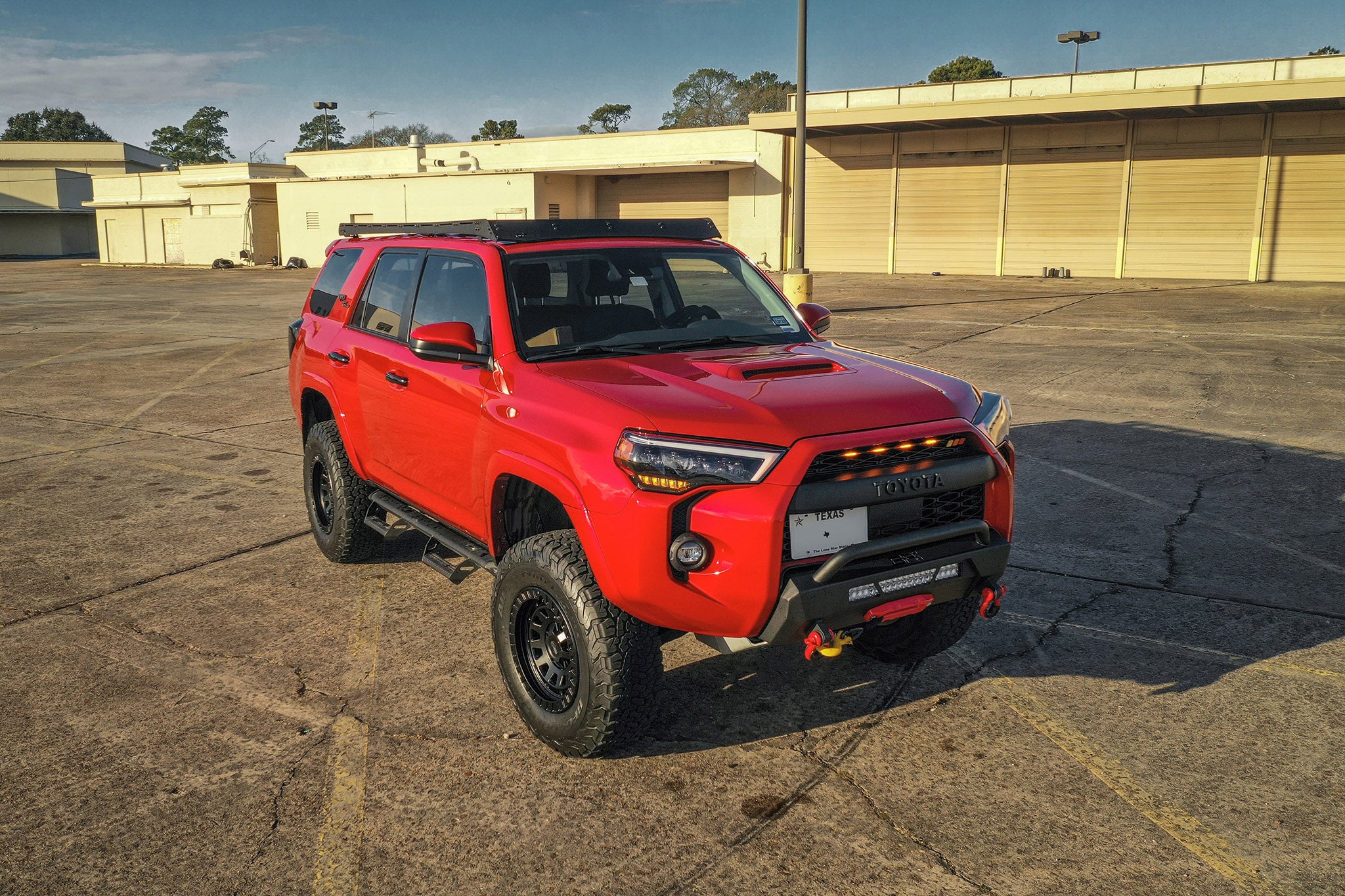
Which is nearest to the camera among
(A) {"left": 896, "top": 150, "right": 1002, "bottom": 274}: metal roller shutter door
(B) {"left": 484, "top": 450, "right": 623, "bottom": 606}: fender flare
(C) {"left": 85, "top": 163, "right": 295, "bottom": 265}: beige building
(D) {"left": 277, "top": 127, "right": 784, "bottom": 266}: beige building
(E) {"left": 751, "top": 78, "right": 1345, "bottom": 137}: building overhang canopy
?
(B) {"left": 484, "top": 450, "right": 623, "bottom": 606}: fender flare

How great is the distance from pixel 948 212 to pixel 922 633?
32.4 m

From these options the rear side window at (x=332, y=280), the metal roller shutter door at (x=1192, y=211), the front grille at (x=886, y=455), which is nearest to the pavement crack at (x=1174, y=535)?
the front grille at (x=886, y=455)

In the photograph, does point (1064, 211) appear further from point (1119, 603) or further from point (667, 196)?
point (1119, 603)

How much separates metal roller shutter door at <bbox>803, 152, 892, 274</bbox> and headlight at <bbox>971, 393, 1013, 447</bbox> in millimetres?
32500

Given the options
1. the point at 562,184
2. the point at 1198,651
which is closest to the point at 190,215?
→ the point at 562,184

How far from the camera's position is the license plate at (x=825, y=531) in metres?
3.53

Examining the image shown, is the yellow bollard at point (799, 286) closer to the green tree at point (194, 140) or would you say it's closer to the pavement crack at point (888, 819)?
the pavement crack at point (888, 819)

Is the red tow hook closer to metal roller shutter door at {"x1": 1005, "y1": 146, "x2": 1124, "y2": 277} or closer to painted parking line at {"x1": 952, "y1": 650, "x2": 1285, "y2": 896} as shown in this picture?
painted parking line at {"x1": 952, "y1": 650, "x2": 1285, "y2": 896}

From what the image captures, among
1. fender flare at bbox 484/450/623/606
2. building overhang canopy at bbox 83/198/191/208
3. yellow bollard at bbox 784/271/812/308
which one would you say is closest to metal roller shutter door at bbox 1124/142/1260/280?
yellow bollard at bbox 784/271/812/308

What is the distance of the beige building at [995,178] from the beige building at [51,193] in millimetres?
40753

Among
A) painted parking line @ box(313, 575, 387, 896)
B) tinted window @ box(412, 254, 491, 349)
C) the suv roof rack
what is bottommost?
painted parking line @ box(313, 575, 387, 896)

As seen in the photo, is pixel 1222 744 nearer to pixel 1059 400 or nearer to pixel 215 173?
pixel 1059 400

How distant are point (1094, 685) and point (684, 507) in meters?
2.24

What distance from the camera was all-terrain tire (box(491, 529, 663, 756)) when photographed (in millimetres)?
3662
